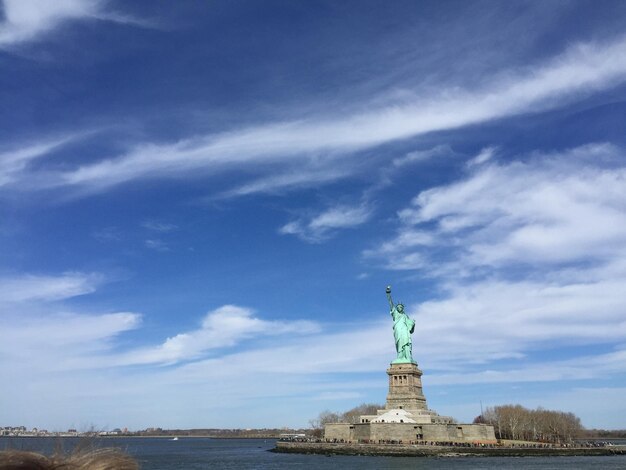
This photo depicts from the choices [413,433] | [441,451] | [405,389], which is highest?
[405,389]

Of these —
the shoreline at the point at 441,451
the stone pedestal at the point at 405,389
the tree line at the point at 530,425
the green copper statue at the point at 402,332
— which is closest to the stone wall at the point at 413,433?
the shoreline at the point at 441,451

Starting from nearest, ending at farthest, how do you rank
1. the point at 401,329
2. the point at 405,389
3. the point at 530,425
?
the point at 405,389, the point at 401,329, the point at 530,425

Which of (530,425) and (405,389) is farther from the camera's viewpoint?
(530,425)

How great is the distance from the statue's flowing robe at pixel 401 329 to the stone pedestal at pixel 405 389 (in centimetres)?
288

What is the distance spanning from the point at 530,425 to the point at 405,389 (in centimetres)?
3433

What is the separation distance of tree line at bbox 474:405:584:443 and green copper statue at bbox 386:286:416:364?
24004mm

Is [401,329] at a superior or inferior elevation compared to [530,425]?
superior

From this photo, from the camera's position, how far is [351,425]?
2697 inches

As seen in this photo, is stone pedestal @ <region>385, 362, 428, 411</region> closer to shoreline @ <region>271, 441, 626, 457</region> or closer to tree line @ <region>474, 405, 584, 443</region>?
shoreline @ <region>271, 441, 626, 457</region>

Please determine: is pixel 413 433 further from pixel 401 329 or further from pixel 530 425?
pixel 530 425

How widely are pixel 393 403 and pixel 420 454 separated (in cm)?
802

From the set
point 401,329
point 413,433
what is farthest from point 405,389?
point 401,329

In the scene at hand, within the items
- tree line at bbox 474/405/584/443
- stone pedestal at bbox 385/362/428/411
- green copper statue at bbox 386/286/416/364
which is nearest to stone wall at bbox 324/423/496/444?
stone pedestal at bbox 385/362/428/411

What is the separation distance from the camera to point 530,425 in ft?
290
